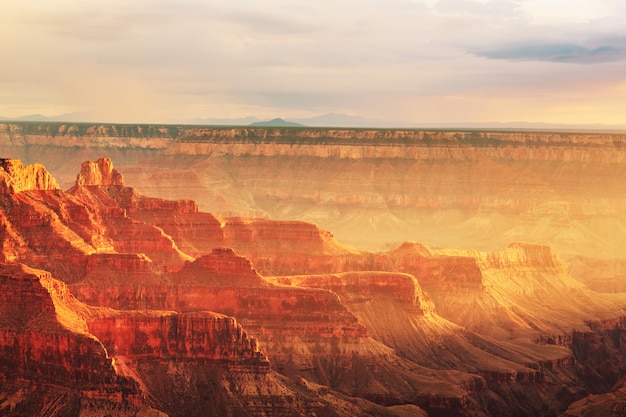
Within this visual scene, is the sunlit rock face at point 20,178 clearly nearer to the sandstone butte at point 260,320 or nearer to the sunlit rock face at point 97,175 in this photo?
the sandstone butte at point 260,320

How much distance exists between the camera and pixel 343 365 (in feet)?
398

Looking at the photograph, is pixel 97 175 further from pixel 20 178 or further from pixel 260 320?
pixel 260 320

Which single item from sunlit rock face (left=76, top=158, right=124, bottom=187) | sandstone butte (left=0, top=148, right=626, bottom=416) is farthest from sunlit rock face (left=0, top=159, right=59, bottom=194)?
sunlit rock face (left=76, top=158, right=124, bottom=187)

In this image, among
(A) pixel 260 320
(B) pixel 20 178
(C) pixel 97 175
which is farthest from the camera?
(C) pixel 97 175

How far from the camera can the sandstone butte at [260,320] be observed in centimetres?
9931

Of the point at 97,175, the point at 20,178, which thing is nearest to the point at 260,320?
the point at 20,178

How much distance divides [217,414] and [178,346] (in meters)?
5.81

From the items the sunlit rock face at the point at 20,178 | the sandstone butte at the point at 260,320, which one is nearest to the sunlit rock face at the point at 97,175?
the sandstone butte at the point at 260,320

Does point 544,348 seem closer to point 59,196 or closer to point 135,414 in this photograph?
point 59,196

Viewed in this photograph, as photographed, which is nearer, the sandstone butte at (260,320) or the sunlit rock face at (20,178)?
the sandstone butte at (260,320)

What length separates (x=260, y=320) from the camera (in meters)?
121

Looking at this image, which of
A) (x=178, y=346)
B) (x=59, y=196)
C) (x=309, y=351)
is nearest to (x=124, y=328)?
(x=178, y=346)

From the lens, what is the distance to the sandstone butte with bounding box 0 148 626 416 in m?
99.3

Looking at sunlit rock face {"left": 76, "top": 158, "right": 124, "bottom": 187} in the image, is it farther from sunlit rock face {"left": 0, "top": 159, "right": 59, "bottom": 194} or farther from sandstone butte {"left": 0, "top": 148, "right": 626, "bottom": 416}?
sunlit rock face {"left": 0, "top": 159, "right": 59, "bottom": 194}
